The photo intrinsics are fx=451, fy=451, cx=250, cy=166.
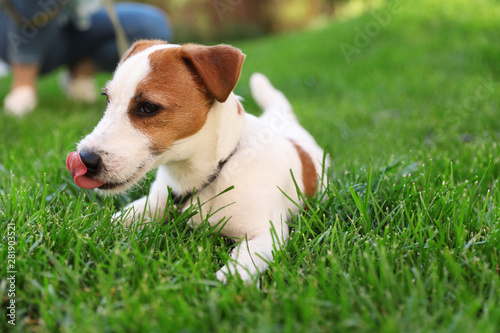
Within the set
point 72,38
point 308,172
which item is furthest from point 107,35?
point 308,172

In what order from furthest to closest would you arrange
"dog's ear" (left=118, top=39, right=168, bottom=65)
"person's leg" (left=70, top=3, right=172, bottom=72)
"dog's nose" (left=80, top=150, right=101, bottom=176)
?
"person's leg" (left=70, top=3, right=172, bottom=72)
"dog's ear" (left=118, top=39, right=168, bottom=65)
"dog's nose" (left=80, top=150, right=101, bottom=176)

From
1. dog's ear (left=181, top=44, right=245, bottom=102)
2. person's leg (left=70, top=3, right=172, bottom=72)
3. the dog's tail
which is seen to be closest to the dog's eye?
dog's ear (left=181, top=44, right=245, bottom=102)

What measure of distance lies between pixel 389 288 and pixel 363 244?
373mm

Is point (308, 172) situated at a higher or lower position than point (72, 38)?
lower

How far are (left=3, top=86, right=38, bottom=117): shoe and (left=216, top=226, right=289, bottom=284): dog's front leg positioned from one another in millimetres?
3534

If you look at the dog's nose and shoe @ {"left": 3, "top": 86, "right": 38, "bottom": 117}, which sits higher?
the dog's nose

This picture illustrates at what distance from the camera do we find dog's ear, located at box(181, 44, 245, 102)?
193 cm

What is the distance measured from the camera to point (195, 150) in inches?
81.9

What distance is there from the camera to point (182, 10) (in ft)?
53.6

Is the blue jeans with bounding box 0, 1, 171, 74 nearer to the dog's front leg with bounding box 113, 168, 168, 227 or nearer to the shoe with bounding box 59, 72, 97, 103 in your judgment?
the shoe with bounding box 59, 72, 97, 103

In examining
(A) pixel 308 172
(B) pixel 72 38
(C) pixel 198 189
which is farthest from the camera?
(B) pixel 72 38

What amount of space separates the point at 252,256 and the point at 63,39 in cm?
447

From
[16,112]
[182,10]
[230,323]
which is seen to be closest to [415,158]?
[230,323]

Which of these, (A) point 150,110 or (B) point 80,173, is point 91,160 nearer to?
(B) point 80,173
